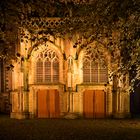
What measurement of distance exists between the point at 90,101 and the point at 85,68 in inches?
85.6

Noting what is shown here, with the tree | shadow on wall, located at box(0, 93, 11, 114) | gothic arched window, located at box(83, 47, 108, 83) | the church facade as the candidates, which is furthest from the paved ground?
shadow on wall, located at box(0, 93, 11, 114)

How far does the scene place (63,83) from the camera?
2962cm

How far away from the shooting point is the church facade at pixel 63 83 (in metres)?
29.1

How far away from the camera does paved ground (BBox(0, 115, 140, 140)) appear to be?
19.3 metres

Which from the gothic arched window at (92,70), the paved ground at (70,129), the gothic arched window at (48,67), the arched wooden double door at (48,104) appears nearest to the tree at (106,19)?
the paved ground at (70,129)

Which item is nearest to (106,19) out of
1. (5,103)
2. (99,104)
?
(99,104)

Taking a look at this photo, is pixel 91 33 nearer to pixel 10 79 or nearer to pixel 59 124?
pixel 59 124

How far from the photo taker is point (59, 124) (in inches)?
988

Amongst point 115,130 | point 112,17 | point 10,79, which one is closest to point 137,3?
point 112,17

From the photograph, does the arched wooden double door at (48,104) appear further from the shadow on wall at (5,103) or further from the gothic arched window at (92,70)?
the shadow on wall at (5,103)

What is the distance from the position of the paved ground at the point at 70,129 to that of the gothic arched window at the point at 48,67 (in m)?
3.25

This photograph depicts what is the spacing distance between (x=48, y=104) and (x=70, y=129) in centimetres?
704

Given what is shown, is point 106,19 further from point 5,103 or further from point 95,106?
point 5,103

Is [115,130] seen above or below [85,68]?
below
